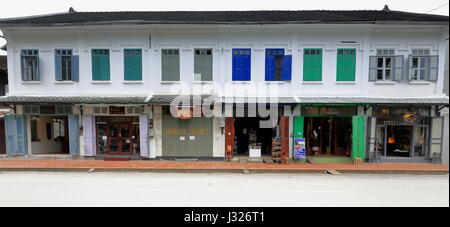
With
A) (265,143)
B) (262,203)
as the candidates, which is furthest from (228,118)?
(262,203)

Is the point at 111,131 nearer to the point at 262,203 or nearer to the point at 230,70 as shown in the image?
the point at 230,70

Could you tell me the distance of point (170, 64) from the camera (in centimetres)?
1219

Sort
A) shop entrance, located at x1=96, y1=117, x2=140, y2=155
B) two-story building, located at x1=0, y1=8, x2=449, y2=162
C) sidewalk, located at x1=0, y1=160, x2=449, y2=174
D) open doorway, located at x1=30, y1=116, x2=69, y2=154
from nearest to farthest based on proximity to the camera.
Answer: sidewalk, located at x1=0, y1=160, x2=449, y2=174
two-story building, located at x1=0, y1=8, x2=449, y2=162
shop entrance, located at x1=96, y1=117, x2=140, y2=155
open doorway, located at x1=30, y1=116, x2=69, y2=154

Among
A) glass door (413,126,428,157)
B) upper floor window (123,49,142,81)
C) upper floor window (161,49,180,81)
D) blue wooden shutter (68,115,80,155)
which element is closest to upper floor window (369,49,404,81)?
glass door (413,126,428,157)

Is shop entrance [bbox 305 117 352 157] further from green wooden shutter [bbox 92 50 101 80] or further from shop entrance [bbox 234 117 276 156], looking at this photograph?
green wooden shutter [bbox 92 50 101 80]

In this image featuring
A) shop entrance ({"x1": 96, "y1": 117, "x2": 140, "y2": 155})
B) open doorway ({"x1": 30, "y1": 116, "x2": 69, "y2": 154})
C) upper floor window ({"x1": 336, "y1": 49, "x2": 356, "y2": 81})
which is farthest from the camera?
open doorway ({"x1": 30, "y1": 116, "x2": 69, "y2": 154})

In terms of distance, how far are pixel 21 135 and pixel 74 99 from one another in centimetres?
386

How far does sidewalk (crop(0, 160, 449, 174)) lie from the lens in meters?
10.4

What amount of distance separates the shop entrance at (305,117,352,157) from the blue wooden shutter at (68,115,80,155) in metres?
12.4

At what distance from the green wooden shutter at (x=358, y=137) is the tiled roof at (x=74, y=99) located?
1075 cm

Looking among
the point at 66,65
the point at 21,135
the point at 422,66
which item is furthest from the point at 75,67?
the point at 422,66

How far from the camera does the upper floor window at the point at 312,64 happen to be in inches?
472

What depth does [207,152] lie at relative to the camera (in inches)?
487

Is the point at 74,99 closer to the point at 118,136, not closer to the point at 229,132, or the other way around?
the point at 118,136
